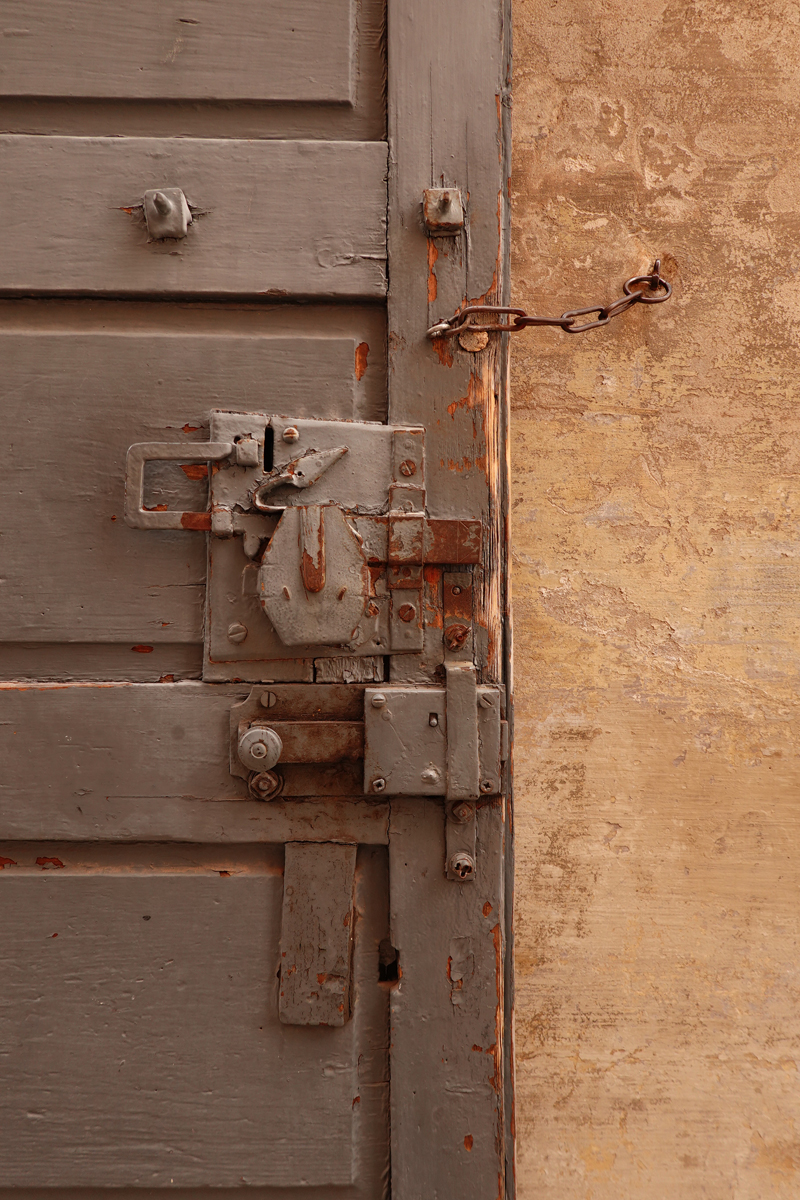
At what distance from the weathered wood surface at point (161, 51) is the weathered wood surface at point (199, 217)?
8cm

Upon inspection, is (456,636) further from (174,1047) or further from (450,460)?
(174,1047)

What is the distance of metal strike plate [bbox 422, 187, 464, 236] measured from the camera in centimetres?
89

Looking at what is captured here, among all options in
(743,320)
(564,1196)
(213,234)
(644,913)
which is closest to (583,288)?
(743,320)

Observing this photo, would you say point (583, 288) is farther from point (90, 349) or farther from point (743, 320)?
point (90, 349)

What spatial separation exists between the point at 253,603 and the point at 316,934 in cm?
44

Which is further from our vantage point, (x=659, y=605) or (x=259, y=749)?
(x=659, y=605)

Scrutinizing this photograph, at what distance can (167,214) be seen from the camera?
88cm

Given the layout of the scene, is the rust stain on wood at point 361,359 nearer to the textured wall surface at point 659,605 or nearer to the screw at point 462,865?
the textured wall surface at point 659,605

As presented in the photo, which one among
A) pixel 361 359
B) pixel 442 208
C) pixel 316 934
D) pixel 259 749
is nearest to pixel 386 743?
pixel 259 749

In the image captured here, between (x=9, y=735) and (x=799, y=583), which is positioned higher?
(x=799, y=583)

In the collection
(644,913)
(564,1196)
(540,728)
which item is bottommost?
(564,1196)

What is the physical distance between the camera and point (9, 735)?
88 cm

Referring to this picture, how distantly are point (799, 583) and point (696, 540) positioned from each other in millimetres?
196

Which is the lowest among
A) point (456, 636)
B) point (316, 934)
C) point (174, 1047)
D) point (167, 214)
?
point (174, 1047)
